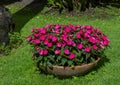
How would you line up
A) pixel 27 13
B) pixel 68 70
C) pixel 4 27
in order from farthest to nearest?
pixel 27 13 < pixel 4 27 < pixel 68 70

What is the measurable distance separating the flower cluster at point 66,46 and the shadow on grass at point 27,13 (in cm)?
458

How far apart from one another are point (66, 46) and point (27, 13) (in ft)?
25.2

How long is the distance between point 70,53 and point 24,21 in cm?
635

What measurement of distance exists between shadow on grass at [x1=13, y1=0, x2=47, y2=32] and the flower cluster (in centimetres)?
458

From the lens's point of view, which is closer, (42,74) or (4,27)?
(42,74)

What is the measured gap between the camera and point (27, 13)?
14.2 m

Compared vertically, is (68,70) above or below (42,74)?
above

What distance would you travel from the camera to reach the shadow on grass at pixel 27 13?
12.6 meters

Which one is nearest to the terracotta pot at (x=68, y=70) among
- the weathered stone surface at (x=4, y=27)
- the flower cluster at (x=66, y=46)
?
the flower cluster at (x=66, y=46)

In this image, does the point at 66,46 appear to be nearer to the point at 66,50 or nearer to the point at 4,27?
the point at 66,50

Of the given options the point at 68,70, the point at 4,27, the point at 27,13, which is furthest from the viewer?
the point at 27,13

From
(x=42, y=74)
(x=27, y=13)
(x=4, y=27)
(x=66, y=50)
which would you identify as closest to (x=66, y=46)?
(x=66, y=50)

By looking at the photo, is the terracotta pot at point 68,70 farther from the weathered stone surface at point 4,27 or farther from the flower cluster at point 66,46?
the weathered stone surface at point 4,27

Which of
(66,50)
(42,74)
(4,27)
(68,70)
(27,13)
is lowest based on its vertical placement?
(27,13)
